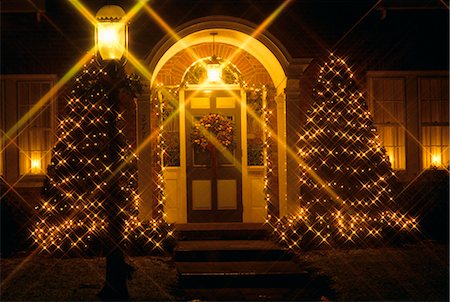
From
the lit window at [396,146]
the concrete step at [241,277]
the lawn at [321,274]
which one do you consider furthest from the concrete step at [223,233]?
the lit window at [396,146]

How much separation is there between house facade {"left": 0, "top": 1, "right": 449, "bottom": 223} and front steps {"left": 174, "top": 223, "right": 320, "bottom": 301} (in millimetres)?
1112

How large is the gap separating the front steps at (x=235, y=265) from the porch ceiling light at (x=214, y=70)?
2.99 meters

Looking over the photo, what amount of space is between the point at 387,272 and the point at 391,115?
431 cm

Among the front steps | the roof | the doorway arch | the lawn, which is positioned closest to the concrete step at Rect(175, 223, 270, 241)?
the front steps

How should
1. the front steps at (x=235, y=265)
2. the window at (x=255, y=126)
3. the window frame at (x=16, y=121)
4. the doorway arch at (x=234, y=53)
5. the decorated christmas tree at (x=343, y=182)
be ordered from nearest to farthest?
the front steps at (x=235, y=265) < the decorated christmas tree at (x=343, y=182) < the doorway arch at (x=234, y=53) < the window frame at (x=16, y=121) < the window at (x=255, y=126)

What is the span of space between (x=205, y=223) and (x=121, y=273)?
4882 mm

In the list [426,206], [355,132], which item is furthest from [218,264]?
[426,206]

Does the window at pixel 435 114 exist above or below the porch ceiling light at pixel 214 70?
below

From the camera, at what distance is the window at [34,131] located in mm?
12047

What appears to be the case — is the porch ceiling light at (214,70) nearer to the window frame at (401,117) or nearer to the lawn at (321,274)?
the window frame at (401,117)

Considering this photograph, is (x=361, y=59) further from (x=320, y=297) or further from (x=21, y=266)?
(x=21, y=266)

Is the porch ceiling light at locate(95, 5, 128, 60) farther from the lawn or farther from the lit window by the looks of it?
the lit window

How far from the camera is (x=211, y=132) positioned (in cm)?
1251

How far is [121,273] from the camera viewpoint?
7.47m
